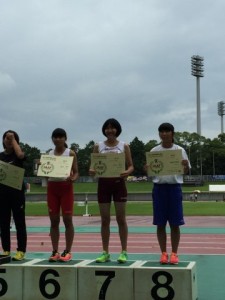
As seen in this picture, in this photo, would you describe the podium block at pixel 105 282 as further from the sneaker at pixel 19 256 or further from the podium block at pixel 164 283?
the sneaker at pixel 19 256

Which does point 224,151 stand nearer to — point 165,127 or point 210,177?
point 210,177

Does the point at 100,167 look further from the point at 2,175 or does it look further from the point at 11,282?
the point at 11,282

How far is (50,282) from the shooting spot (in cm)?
552

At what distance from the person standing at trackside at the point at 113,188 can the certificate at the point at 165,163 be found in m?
0.28

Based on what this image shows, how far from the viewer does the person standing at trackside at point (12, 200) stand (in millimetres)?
6508

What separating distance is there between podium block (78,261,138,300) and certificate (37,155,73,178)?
132cm

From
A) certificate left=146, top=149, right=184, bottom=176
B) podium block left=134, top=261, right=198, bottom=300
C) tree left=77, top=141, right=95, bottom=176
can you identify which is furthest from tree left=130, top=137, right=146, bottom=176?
podium block left=134, top=261, right=198, bottom=300

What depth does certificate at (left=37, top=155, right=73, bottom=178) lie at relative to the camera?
20.5 feet

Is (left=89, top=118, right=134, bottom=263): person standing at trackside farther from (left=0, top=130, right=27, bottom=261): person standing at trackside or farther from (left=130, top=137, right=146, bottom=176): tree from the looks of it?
(left=130, top=137, right=146, bottom=176): tree

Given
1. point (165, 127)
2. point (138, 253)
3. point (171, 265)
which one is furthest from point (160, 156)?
point (138, 253)

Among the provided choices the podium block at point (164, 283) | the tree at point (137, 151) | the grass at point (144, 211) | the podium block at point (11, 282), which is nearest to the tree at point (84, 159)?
the tree at point (137, 151)

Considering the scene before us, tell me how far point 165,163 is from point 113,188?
748 mm

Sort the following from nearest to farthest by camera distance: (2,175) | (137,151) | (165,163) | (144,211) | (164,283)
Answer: (164,283)
(165,163)
(2,175)
(144,211)
(137,151)

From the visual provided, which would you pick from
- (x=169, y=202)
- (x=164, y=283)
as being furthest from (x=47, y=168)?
(x=164, y=283)
